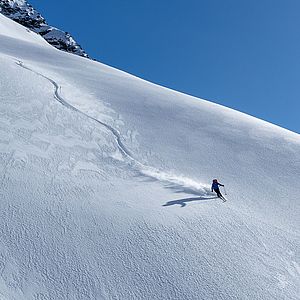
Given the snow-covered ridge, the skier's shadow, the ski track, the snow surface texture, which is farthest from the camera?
the snow-covered ridge

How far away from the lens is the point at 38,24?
112 meters

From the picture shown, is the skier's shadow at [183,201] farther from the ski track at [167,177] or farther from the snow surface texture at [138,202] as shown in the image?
the ski track at [167,177]

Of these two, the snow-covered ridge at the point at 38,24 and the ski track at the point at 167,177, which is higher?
the snow-covered ridge at the point at 38,24

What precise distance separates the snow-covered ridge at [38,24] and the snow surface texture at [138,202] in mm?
92192

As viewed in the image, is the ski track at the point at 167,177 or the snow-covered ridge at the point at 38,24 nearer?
the ski track at the point at 167,177

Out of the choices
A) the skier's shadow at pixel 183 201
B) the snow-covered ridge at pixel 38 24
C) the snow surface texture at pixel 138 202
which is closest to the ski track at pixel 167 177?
the snow surface texture at pixel 138 202

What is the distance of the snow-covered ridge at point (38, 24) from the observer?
4208 inches

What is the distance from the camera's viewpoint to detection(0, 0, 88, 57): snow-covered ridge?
107 metres

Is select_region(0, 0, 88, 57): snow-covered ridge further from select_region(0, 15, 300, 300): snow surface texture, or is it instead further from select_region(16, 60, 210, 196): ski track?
select_region(16, 60, 210, 196): ski track

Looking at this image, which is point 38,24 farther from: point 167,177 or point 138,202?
Result: point 138,202

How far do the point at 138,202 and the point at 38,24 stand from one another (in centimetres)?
11472

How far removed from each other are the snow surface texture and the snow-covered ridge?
92192 millimetres

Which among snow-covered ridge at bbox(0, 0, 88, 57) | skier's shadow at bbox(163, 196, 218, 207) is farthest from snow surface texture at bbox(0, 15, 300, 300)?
snow-covered ridge at bbox(0, 0, 88, 57)

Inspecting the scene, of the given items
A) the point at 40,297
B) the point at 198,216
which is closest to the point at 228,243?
the point at 198,216
